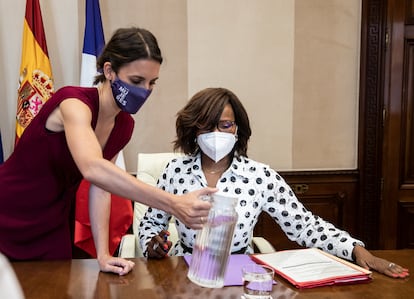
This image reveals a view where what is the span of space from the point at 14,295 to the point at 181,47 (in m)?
2.74

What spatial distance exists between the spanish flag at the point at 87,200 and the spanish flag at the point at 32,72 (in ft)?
0.71

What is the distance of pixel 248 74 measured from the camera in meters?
3.15

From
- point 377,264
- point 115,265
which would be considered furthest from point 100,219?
point 377,264

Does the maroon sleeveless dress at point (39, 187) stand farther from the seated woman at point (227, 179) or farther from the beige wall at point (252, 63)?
the beige wall at point (252, 63)

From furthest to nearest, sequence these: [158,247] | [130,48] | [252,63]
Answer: [252,63]
[158,247]
[130,48]

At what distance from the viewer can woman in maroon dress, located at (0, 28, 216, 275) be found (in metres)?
1.45

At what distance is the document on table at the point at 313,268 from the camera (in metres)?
1.38

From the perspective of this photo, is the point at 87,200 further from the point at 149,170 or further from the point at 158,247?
the point at 158,247

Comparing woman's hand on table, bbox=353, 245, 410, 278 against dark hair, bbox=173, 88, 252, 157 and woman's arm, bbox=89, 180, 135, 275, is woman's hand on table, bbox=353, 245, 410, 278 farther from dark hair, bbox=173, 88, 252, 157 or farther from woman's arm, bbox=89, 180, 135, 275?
woman's arm, bbox=89, 180, 135, 275

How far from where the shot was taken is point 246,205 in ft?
6.03

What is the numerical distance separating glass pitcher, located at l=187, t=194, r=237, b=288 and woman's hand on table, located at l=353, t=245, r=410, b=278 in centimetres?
58

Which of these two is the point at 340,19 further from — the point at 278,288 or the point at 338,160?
the point at 278,288

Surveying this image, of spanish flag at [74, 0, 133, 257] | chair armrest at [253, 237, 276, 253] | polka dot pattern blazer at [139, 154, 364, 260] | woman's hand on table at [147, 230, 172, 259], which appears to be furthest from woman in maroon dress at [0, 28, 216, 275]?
spanish flag at [74, 0, 133, 257]

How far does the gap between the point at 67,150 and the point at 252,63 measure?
6.17 feet
